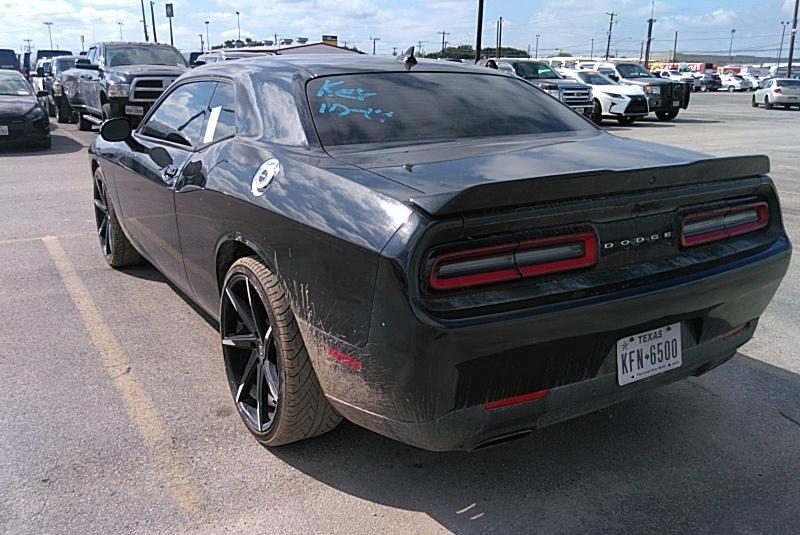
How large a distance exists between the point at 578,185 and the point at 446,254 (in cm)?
54

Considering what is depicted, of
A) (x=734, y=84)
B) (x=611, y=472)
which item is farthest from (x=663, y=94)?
(x=734, y=84)

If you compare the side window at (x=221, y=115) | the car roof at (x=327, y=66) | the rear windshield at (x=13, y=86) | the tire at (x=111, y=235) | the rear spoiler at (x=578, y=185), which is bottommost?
the tire at (x=111, y=235)

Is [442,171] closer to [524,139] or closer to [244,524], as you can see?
[524,139]

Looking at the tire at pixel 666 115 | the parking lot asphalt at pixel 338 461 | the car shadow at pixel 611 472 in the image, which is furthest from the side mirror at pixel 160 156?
the tire at pixel 666 115

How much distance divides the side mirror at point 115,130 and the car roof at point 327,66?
31.8 inches

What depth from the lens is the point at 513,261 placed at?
226 centimetres

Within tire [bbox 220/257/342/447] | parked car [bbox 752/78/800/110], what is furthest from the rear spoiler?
parked car [bbox 752/78/800/110]

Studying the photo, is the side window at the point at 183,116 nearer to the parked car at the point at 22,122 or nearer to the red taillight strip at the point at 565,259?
the red taillight strip at the point at 565,259

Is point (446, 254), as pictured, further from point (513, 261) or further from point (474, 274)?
point (513, 261)

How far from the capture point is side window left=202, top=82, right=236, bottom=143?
11.4 feet

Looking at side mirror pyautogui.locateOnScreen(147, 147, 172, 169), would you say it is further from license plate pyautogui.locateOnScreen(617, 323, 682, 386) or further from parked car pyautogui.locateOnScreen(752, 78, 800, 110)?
parked car pyautogui.locateOnScreen(752, 78, 800, 110)

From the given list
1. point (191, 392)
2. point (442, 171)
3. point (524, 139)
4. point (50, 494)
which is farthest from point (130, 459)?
point (524, 139)

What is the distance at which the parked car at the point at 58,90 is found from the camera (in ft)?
64.1

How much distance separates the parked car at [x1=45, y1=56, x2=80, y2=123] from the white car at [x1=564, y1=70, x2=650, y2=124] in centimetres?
1456
